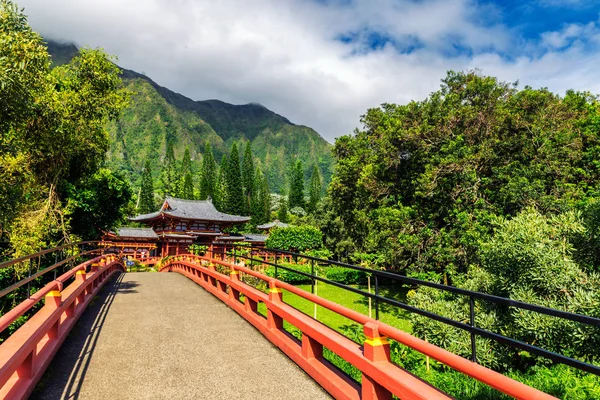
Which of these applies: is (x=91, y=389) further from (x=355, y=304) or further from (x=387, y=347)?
(x=355, y=304)

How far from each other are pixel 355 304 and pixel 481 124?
14.4 meters

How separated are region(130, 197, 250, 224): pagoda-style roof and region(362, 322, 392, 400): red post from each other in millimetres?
43903

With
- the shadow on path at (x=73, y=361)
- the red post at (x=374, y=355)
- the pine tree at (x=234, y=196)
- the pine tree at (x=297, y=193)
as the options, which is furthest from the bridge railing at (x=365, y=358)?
the pine tree at (x=297, y=193)

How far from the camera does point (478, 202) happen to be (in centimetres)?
1823

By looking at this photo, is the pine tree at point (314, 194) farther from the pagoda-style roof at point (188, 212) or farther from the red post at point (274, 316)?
the red post at point (274, 316)

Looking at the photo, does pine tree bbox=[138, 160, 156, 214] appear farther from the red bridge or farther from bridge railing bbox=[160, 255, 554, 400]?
bridge railing bbox=[160, 255, 554, 400]

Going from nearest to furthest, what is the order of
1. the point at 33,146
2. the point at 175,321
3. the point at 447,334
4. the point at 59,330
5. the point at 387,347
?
the point at 387,347 → the point at 59,330 → the point at 175,321 → the point at 447,334 → the point at 33,146

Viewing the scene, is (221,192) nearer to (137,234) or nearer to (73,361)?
(137,234)

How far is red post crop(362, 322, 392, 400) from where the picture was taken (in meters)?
3.58

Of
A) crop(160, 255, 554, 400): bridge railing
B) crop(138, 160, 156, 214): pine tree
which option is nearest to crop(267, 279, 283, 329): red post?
crop(160, 255, 554, 400): bridge railing

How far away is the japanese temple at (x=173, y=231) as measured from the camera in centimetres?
4500

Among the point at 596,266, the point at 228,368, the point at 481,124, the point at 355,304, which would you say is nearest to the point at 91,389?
the point at 228,368

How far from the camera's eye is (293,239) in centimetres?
4484

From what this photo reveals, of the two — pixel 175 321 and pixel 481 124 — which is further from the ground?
pixel 481 124
